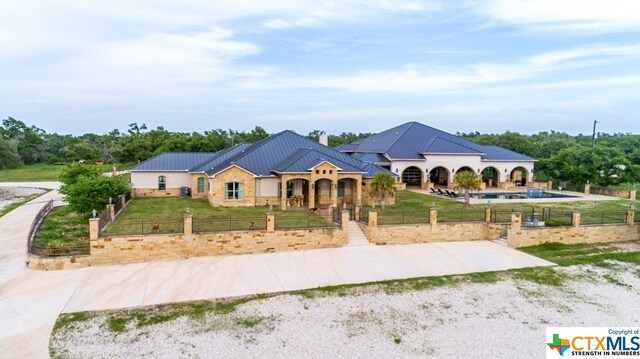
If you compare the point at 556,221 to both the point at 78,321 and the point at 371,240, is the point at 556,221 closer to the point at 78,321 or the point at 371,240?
the point at 371,240

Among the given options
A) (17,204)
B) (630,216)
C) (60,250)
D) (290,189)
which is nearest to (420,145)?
(290,189)

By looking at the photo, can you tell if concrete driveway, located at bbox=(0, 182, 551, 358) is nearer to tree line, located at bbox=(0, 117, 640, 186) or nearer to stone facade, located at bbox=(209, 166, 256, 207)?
stone facade, located at bbox=(209, 166, 256, 207)

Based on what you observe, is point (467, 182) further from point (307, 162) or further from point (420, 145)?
point (420, 145)

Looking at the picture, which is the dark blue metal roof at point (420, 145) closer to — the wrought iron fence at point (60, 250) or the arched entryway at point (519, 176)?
the arched entryway at point (519, 176)

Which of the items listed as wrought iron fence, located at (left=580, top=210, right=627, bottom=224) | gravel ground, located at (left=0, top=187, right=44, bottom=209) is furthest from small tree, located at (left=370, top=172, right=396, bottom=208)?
gravel ground, located at (left=0, top=187, right=44, bottom=209)

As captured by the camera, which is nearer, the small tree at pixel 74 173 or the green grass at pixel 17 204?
the small tree at pixel 74 173

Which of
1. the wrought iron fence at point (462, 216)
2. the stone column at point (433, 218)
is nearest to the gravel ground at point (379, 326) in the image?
the stone column at point (433, 218)
